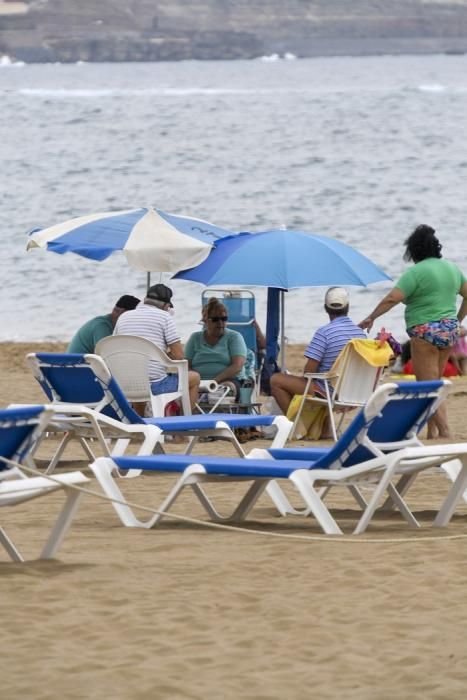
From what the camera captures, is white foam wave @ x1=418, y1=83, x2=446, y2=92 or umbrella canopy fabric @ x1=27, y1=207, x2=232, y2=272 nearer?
umbrella canopy fabric @ x1=27, y1=207, x2=232, y2=272

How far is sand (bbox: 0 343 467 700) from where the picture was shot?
399cm

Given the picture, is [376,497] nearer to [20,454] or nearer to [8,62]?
[20,454]

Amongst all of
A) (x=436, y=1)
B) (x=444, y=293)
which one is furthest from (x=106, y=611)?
(x=436, y=1)

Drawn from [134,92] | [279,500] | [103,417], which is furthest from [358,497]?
[134,92]

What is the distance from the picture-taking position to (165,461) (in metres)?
5.91

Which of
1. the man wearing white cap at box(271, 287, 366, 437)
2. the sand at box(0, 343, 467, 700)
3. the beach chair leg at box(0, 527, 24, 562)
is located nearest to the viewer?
the sand at box(0, 343, 467, 700)

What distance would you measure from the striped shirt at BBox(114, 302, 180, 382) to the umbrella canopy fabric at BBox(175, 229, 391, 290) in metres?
0.64

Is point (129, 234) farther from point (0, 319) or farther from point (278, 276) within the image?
point (0, 319)

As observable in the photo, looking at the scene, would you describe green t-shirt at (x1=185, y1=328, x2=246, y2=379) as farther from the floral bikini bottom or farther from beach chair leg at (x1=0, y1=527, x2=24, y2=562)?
beach chair leg at (x1=0, y1=527, x2=24, y2=562)

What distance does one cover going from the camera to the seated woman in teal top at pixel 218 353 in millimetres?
9469

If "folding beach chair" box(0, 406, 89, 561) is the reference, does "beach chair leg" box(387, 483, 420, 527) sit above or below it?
below

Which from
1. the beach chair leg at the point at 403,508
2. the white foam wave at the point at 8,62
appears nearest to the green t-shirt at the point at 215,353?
the beach chair leg at the point at 403,508

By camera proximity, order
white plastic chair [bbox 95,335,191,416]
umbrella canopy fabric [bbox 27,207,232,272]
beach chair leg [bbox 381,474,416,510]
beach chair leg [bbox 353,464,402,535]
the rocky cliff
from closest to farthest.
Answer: beach chair leg [bbox 353,464,402,535], beach chair leg [bbox 381,474,416,510], white plastic chair [bbox 95,335,191,416], umbrella canopy fabric [bbox 27,207,232,272], the rocky cliff

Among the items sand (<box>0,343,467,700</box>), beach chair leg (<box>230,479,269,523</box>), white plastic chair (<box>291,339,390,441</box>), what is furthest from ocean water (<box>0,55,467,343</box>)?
sand (<box>0,343,467,700</box>)
